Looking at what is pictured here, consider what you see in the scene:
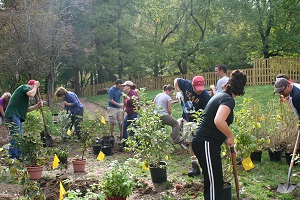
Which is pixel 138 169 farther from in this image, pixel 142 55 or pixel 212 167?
pixel 142 55

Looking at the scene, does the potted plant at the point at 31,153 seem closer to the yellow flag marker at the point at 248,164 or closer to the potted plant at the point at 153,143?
the potted plant at the point at 153,143

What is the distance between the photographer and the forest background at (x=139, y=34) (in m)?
16.9

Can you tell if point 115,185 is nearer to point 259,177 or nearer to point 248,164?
point 248,164

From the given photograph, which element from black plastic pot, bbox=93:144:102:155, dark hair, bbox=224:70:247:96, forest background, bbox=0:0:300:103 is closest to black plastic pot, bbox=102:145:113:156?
black plastic pot, bbox=93:144:102:155

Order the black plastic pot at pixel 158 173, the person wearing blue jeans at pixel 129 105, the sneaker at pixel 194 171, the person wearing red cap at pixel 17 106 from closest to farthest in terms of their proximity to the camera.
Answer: the black plastic pot at pixel 158 173 → the sneaker at pixel 194 171 → the person wearing red cap at pixel 17 106 → the person wearing blue jeans at pixel 129 105

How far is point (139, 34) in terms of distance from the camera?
29.5 m

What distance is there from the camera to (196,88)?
569 centimetres

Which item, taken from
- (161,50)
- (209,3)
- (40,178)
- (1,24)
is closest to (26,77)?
(1,24)

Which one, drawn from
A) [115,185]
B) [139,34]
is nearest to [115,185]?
[115,185]

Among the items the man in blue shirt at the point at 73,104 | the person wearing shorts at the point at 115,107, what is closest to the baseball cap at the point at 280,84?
the person wearing shorts at the point at 115,107

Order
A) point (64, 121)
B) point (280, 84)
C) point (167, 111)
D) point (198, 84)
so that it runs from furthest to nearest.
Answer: point (64, 121), point (167, 111), point (198, 84), point (280, 84)

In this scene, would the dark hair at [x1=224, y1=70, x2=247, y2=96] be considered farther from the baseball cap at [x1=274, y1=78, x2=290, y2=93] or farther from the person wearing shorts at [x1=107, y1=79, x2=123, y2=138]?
the person wearing shorts at [x1=107, y1=79, x2=123, y2=138]

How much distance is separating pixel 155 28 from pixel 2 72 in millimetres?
19544

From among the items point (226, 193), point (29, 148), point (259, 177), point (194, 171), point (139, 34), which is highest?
point (139, 34)
